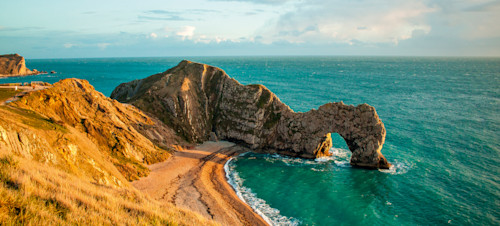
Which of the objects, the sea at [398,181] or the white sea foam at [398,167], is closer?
the sea at [398,181]

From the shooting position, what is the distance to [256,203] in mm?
37219

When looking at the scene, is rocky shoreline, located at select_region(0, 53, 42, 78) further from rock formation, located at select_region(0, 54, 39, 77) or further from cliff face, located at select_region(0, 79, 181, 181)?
cliff face, located at select_region(0, 79, 181, 181)

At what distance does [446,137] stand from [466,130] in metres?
7.81

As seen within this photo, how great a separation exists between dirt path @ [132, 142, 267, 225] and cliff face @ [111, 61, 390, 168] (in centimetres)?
778

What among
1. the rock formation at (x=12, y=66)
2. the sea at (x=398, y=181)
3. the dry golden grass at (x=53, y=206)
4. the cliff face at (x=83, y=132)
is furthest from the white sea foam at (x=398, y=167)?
the rock formation at (x=12, y=66)

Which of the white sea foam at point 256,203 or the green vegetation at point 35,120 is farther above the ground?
the green vegetation at point 35,120

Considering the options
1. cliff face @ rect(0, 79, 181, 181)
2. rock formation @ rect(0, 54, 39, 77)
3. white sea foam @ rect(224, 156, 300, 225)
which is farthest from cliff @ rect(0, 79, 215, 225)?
rock formation @ rect(0, 54, 39, 77)

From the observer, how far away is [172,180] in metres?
41.4

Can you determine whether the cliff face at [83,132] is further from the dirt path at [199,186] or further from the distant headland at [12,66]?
the distant headland at [12,66]

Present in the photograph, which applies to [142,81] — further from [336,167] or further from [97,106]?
[336,167]

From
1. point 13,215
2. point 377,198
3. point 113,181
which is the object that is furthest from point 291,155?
point 13,215

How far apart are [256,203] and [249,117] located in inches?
934

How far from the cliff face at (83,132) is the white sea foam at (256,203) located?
1259 cm

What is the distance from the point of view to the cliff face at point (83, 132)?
2673cm
